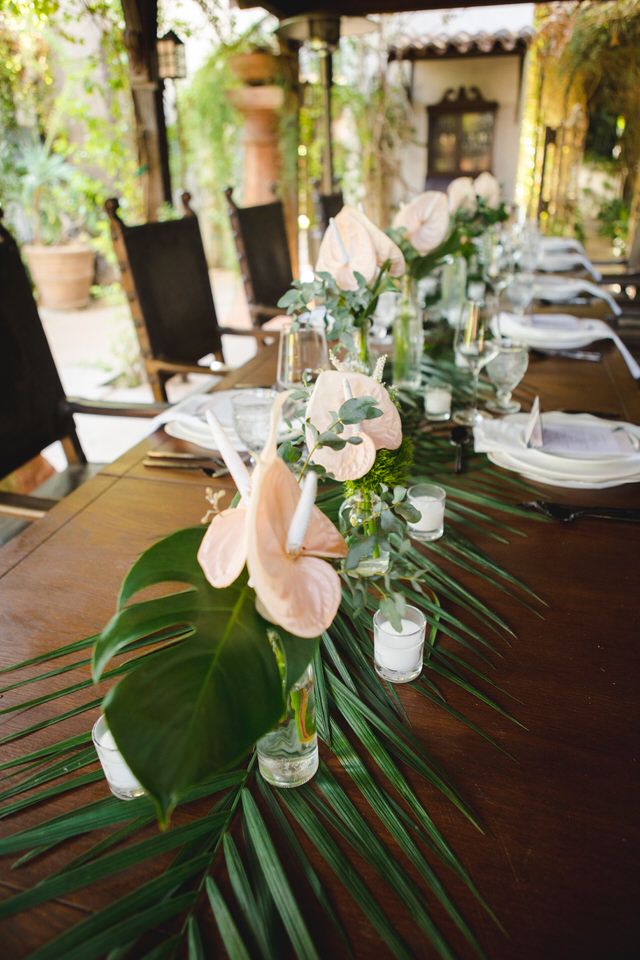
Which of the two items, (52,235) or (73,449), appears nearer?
(73,449)

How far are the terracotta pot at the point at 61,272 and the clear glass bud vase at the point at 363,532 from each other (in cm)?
558

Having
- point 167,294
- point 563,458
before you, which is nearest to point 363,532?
point 563,458

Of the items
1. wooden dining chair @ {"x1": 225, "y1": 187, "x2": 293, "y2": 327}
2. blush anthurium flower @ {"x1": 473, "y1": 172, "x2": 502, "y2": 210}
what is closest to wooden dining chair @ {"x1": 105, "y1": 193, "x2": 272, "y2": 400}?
wooden dining chair @ {"x1": 225, "y1": 187, "x2": 293, "y2": 327}

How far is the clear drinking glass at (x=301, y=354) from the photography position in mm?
1248

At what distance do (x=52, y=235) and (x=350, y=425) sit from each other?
600cm

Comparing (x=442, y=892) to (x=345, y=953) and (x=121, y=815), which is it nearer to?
(x=345, y=953)

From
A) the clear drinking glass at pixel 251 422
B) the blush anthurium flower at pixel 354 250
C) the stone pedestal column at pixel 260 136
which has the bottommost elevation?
the clear drinking glass at pixel 251 422

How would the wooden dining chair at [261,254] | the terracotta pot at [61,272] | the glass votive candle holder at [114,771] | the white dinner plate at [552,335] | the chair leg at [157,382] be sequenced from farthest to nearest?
1. the terracotta pot at [61,272]
2. the wooden dining chair at [261,254]
3. the chair leg at [157,382]
4. the white dinner plate at [552,335]
5. the glass votive candle holder at [114,771]

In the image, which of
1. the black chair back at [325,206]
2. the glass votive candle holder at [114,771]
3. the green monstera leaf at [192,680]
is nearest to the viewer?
the green monstera leaf at [192,680]

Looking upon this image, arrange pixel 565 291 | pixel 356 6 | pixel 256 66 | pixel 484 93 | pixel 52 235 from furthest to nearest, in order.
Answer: pixel 484 93
pixel 52 235
pixel 256 66
pixel 356 6
pixel 565 291

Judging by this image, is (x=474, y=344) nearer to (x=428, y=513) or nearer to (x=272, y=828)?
(x=428, y=513)

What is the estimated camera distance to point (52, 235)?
586cm

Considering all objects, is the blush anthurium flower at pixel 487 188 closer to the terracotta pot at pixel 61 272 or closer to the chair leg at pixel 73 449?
the chair leg at pixel 73 449

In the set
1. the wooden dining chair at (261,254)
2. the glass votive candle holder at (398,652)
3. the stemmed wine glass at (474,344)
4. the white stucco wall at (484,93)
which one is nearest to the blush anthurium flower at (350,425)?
the glass votive candle holder at (398,652)
